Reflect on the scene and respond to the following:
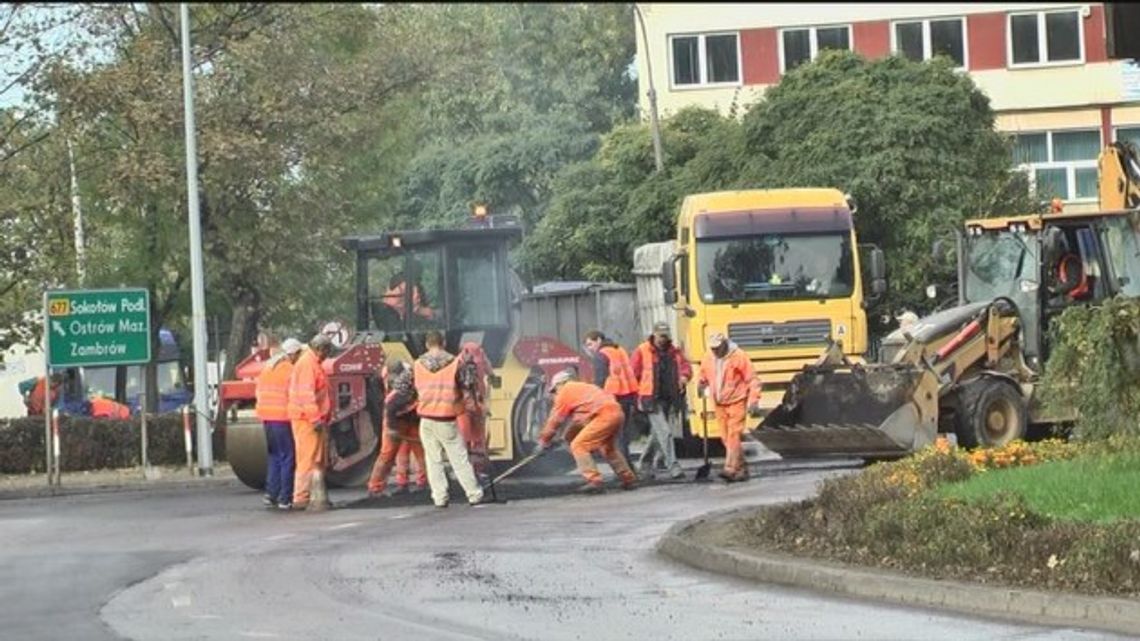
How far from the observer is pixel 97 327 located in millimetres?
26969

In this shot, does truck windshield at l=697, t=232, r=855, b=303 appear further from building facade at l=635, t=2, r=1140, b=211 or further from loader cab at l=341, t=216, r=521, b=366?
building facade at l=635, t=2, r=1140, b=211

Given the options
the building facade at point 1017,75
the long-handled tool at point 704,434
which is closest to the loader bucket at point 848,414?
the long-handled tool at point 704,434

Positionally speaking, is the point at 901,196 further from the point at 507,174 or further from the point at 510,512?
the point at 510,512

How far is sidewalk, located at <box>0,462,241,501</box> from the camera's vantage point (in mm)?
25422

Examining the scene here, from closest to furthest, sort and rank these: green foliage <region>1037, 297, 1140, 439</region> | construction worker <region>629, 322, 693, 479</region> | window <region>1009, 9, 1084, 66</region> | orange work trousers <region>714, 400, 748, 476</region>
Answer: green foliage <region>1037, 297, 1140, 439</region> < orange work trousers <region>714, 400, 748, 476</region> < construction worker <region>629, 322, 693, 479</region> < window <region>1009, 9, 1084, 66</region>

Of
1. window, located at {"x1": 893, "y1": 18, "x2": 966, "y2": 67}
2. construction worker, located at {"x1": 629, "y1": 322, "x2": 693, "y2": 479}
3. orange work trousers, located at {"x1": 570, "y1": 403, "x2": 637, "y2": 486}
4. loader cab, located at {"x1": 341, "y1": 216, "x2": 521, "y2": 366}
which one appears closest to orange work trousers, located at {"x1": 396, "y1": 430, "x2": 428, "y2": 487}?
loader cab, located at {"x1": 341, "y1": 216, "x2": 521, "y2": 366}

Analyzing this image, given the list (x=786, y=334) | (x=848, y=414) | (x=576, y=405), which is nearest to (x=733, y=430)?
(x=848, y=414)

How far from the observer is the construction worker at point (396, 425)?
2059 centimetres

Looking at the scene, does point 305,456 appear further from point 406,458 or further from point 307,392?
point 406,458

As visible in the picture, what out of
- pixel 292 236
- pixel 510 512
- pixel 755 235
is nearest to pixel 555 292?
pixel 292 236

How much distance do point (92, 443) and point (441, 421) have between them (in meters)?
11.0

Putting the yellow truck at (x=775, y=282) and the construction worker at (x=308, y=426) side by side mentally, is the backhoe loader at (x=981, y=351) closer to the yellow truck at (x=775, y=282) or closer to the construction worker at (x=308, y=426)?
the yellow truck at (x=775, y=282)

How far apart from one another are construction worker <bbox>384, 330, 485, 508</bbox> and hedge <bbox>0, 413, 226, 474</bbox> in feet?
31.6

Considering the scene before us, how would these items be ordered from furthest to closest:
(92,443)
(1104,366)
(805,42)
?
(805,42) < (92,443) < (1104,366)
